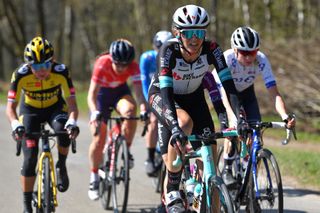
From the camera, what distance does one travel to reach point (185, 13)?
5098 millimetres

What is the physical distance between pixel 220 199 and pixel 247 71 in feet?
8.66

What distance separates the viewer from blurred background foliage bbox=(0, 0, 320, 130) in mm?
13727

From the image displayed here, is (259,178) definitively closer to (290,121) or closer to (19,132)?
(290,121)

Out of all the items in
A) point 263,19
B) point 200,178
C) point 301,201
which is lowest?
point 301,201

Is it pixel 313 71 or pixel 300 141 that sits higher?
pixel 313 71

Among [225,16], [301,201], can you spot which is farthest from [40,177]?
[225,16]

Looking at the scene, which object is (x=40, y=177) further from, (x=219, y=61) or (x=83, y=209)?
(x=219, y=61)

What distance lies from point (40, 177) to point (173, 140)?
205 cm

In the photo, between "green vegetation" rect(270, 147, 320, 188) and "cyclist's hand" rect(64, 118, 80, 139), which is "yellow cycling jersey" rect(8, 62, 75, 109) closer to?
"cyclist's hand" rect(64, 118, 80, 139)

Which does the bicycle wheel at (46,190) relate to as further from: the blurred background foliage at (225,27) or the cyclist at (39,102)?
the blurred background foliage at (225,27)

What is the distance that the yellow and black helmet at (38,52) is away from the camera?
20.0 ft

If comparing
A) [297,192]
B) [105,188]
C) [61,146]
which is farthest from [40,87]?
[297,192]

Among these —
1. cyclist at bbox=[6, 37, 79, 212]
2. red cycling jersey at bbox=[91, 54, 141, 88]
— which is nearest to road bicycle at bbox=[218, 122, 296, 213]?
cyclist at bbox=[6, 37, 79, 212]

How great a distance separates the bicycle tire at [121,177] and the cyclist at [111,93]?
263mm
